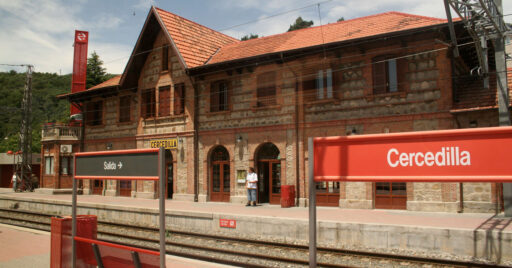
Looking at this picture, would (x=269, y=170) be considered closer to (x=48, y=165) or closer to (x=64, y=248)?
(x=64, y=248)

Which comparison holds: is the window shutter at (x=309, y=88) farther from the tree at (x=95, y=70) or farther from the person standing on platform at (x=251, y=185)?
the tree at (x=95, y=70)

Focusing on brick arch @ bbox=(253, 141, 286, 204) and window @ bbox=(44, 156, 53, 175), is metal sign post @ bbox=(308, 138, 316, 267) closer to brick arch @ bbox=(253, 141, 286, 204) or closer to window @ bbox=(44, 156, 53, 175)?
brick arch @ bbox=(253, 141, 286, 204)

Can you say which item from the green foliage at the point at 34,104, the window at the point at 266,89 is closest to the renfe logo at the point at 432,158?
the window at the point at 266,89

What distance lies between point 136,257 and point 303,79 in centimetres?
1374

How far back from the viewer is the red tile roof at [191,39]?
72.5 ft

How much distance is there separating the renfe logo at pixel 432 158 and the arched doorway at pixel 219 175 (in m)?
17.3

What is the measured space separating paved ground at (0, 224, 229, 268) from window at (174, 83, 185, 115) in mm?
10098

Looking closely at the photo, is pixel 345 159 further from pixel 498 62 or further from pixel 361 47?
pixel 361 47

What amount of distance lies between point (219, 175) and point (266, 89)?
5.13 metres

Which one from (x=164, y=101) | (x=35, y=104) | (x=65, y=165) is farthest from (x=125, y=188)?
(x=35, y=104)

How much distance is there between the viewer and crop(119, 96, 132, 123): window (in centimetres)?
2556

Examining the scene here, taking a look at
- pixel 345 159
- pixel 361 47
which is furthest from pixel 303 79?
pixel 345 159

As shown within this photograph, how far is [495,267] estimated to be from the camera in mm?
8180

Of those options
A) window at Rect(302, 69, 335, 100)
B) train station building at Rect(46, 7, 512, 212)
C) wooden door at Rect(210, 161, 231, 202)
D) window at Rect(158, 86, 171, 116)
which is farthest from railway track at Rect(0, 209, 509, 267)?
window at Rect(158, 86, 171, 116)
